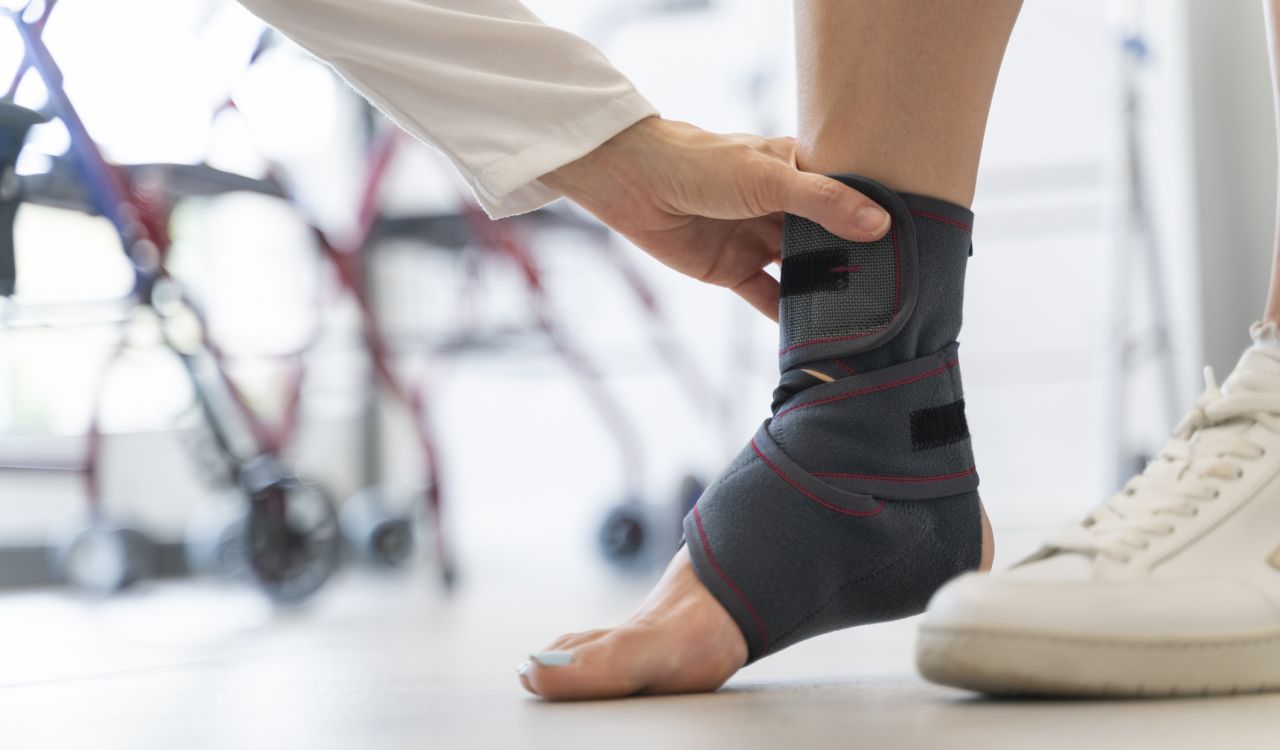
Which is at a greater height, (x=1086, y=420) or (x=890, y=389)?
(x=890, y=389)

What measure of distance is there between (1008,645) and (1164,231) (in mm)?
2654

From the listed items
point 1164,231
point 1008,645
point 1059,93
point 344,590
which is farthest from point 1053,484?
point 1008,645

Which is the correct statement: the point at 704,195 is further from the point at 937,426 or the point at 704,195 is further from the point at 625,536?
the point at 625,536

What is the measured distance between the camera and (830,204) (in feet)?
2.46

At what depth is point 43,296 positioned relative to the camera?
211 centimetres

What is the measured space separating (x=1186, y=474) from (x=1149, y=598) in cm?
11

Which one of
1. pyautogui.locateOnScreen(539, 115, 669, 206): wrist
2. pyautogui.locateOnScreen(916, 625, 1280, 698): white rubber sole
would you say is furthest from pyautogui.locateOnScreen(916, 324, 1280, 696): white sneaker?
pyautogui.locateOnScreen(539, 115, 669, 206): wrist

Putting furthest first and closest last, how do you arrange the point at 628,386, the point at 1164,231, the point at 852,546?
the point at 628,386 < the point at 1164,231 < the point at 852,546

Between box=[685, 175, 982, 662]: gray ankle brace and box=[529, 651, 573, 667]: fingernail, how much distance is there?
0.10 meters

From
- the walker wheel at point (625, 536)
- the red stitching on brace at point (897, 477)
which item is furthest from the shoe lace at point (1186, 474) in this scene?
the walker wheel at point (625, 536)

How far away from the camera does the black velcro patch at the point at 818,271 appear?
76 cm

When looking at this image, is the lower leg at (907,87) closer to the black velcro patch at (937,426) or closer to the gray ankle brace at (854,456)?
the gray ankle brace at (854,456)

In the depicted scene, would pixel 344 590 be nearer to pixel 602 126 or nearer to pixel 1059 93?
pixel 602 126

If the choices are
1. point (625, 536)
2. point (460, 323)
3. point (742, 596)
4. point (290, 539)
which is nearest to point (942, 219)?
point (742, 596)
